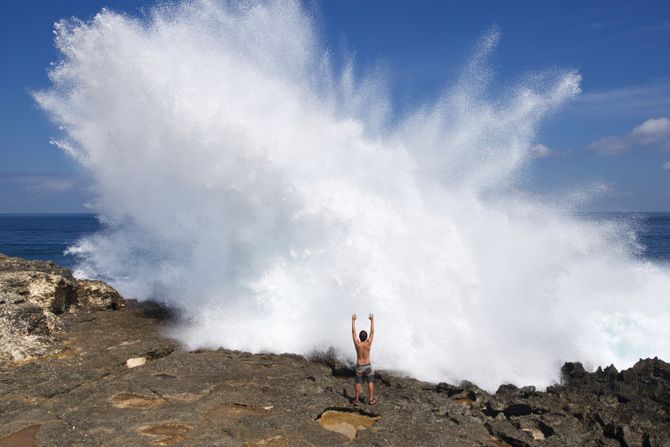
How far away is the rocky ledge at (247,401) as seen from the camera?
6852mm

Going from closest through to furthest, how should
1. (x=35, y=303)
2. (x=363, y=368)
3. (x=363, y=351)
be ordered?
(x=363, y=368)
(x=363, y=351)
(x=35, y=303)

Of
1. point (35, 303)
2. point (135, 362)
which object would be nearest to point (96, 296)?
point (35, 303)

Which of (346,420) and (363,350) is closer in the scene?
(346,420)

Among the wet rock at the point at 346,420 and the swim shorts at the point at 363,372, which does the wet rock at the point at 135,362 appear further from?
the swim shorts at the point at 363,372

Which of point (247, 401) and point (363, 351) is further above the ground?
point (363, 351)

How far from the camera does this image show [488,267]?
1565 centimetres

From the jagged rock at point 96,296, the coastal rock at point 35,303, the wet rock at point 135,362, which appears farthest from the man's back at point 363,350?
the jagged rock at point 96,296

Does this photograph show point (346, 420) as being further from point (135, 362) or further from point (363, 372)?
point (135, 362)

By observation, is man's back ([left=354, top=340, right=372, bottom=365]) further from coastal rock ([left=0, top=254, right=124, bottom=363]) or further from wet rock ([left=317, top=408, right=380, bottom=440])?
coastal rock ([left=0, top=254, right=124, bottom=363])

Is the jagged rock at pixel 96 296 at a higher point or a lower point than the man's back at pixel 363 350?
higher

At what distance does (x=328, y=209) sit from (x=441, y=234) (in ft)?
10.8

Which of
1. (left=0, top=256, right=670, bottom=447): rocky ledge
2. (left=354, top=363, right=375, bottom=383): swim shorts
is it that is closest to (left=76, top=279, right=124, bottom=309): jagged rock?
(left=0, top=256, right=670, bottom=447): rocky ledge

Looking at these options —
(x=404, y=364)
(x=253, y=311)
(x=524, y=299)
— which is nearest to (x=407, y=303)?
(x=404, y=364)

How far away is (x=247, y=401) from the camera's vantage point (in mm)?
7840
